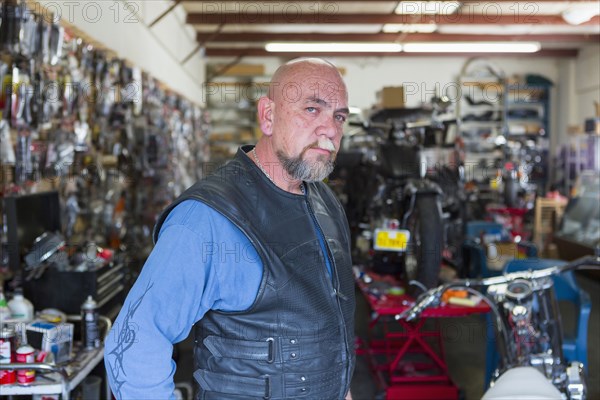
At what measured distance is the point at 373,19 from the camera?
8.87 meters

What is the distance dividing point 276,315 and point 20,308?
1443mm

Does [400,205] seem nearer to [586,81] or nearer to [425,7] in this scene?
[425,7]

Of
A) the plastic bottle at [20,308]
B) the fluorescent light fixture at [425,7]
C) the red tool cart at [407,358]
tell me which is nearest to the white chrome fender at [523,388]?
the red tool cart at [407,358]

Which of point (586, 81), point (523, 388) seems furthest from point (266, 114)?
point (586, 81)

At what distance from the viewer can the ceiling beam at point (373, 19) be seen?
326 inches

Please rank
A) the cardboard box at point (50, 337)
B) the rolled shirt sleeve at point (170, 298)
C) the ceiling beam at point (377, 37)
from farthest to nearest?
the ceiling beam at point (377, 37)
the cardboard box at point (50, 337)
the rolled shirt sleeve at point (170, 298)

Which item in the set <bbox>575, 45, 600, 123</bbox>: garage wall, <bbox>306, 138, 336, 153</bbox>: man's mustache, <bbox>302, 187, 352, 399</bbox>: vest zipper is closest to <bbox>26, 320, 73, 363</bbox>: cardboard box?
<bbox>302, 187, 352, 399</bbox>: vest zipper

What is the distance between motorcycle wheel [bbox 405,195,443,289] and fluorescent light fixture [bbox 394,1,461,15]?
17.4ft

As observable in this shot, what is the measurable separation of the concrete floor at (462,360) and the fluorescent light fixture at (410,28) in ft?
Answer: 19.1

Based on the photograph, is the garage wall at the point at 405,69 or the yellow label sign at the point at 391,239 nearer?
the yellow label sign at the point at 391,239

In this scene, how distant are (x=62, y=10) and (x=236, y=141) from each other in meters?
8.91

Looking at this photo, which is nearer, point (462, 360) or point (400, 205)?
point (400, 205)

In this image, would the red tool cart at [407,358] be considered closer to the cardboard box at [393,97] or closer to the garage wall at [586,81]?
the cardboard box at [393,97]

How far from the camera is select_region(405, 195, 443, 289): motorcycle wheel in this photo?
11.6ft
